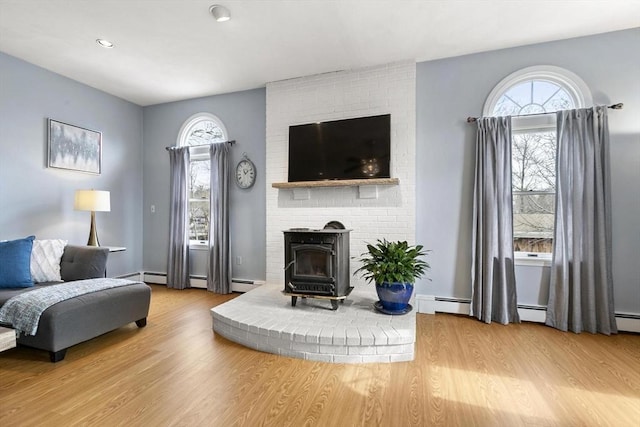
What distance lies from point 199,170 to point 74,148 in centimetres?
157

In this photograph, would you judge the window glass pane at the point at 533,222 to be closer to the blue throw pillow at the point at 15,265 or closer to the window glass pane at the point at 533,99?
the window glass pane at the point at 533,99

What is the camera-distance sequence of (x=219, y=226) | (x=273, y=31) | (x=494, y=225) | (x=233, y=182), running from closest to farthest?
(x=273, y=31) → (x=494, y=225) → (x=219, y=226) → (x=233, y=182)

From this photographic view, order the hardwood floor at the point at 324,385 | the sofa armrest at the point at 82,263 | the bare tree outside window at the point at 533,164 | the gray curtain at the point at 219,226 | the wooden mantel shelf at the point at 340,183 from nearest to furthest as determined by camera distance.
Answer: the hardwood floor at the point at 324,385, the sofa armrest at the point at 82,263, the bare tree outside window at the point at 533,164, the wooden mantel shelf at the point at 340,183, the gray curtain at the point at 219,226

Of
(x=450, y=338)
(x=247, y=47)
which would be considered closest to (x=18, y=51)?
(x=247, y=47)

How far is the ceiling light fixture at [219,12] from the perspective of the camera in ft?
8.50

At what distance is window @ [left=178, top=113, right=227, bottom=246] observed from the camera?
4730mm

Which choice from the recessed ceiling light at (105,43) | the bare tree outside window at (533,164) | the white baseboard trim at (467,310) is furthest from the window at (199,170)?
the bare tree outside window at (533,164)

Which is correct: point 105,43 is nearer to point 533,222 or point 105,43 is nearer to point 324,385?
point 324,385

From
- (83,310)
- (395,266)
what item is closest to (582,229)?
(395,266)

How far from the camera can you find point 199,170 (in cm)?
479

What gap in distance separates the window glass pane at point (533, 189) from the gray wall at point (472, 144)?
1.09 ft

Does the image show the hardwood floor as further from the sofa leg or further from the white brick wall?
the white brick wall

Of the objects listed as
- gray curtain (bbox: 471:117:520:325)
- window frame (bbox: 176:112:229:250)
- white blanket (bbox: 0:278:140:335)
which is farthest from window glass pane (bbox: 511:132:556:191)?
white blanket (bbox: 0:278:140:335)

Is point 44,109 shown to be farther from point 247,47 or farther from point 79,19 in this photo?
point 247,47
